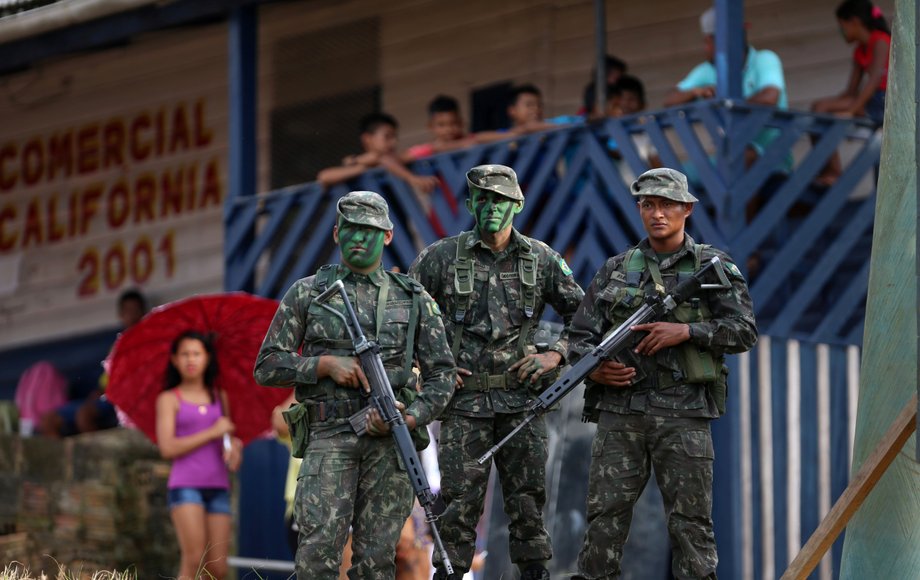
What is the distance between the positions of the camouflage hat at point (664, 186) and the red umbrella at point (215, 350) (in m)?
3.45

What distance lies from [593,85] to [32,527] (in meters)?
4.96

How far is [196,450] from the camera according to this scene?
1038cm

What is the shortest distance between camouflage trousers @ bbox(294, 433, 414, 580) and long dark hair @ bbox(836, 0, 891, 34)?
185 inches

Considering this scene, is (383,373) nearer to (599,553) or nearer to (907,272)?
(599,553)

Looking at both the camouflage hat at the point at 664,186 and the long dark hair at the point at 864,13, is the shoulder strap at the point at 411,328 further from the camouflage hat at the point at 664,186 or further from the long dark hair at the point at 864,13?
the long dark hair at the point at 864,13

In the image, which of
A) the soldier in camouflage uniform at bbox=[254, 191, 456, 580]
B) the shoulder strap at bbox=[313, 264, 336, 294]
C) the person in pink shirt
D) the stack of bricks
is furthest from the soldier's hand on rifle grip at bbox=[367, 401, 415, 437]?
the stack of bricks

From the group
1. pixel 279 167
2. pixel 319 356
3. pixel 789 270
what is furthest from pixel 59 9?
pixel 319 356

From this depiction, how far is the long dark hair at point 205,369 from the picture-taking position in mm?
10531

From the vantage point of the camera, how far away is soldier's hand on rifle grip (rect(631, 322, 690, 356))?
7.38 meters

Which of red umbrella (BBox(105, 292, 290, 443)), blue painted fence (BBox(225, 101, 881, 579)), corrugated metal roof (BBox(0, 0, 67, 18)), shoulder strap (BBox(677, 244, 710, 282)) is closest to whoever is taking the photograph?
shoulder strap (BBox(677, 244, 710, 282))

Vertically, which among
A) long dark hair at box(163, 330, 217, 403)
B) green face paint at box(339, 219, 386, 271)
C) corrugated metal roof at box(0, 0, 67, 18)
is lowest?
long dark hair at box(163, 330, 217, 403)

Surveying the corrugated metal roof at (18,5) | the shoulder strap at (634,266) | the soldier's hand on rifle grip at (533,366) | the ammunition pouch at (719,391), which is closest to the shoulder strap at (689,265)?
the shoulder strap at (634,266)

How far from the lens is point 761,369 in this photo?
10227mm

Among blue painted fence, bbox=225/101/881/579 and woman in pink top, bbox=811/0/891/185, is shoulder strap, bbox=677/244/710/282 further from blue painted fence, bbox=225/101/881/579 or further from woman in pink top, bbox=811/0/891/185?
woman in pink top, bbox=811/0/891/185
